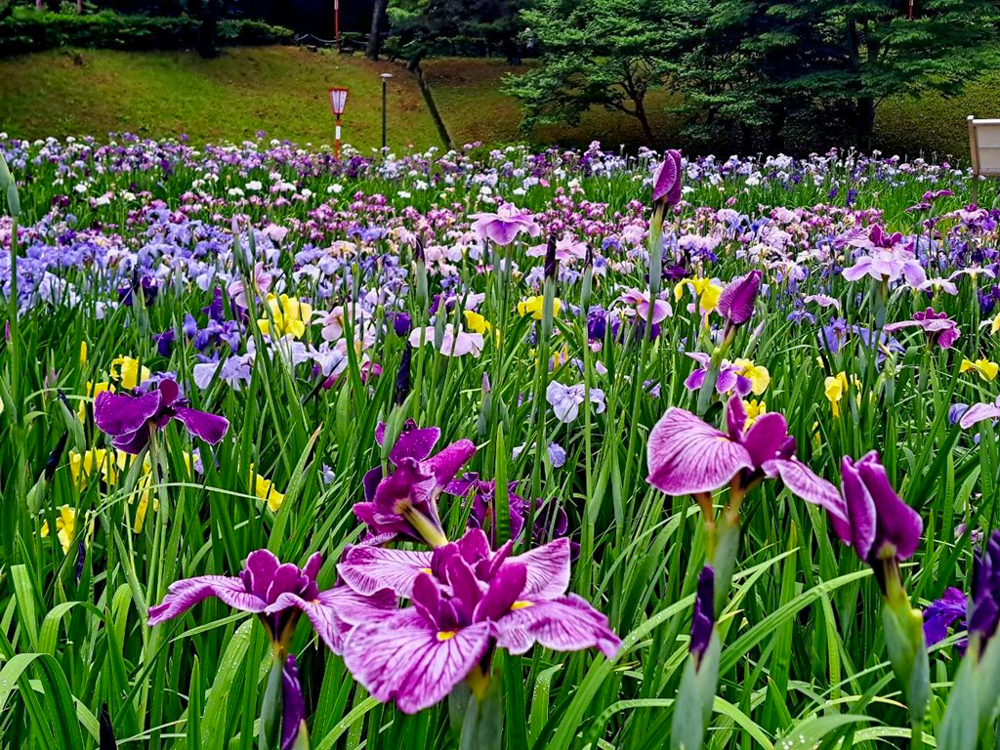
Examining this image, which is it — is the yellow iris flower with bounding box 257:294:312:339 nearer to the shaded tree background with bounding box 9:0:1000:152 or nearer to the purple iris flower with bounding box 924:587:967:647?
the purple iris flower with bounding box 924:587:967:647

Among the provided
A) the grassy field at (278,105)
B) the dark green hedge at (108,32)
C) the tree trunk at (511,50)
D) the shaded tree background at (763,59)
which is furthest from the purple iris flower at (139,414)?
the tree trunk at (511,50)

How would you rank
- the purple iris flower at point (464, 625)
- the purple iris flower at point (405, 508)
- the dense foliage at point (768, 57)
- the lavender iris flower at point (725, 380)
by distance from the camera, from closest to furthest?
the purple iris flower at point (464, 625)
the purple iris flower at point (405, 508)
the lavender iris flower at point (725, 380)
the dense foliage at point (768, 57)

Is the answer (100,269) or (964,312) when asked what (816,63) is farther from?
(100,269)

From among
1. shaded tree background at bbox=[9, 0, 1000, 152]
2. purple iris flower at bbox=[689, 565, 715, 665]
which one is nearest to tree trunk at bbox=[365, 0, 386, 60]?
shaded tree background at bbox=[9, 0, 1000, 152]

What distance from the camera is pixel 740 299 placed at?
1137 mm

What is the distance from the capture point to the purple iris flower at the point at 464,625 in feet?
1.57

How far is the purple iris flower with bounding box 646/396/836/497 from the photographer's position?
0.56m

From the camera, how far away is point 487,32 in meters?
23.4

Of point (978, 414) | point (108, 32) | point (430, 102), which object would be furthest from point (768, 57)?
point (978, 414)

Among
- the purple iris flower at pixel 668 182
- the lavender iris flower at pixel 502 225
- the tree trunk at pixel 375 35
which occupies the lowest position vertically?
the lavender iris flower at pixel 502 225

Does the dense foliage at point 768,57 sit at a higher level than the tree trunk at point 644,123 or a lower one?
higher

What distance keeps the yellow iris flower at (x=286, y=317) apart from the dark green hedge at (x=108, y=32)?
23115mm

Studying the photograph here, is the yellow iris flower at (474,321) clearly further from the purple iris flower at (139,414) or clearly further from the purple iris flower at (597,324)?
the purple iris flower at (139,414)

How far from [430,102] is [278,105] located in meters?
3.80
